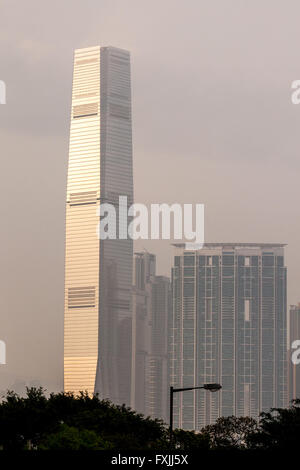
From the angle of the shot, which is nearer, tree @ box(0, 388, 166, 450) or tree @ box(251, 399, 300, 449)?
tree @ box(251, 399, 300, 449)

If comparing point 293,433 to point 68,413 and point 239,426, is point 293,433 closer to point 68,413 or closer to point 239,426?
point 68,413

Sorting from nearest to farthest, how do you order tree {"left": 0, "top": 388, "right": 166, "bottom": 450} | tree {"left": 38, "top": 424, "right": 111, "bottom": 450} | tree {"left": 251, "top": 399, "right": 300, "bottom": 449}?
tree {"left": 38, "top": 424, "right": 111, "bottom": 450} < tree {"left": 251, "top": 399, "right": 300, "bottom": 449} < tree {"left": 0, "top": 388, "right": 166, "bottom": 450}

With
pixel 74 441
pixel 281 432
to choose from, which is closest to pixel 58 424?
pixel 74 441

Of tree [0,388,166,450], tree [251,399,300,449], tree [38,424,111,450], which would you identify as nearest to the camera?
tree [38,424,111,450]

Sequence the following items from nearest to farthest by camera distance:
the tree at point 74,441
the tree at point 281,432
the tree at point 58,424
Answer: the tree at point 74,441, the tree at point 281,432, the tree at point 58,424

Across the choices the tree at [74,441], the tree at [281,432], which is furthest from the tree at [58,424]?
the tree at [281,432]

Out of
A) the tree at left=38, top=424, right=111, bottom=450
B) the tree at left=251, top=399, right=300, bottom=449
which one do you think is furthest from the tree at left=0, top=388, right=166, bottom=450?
the tree at left=251, top=399, right=300, bottom=449

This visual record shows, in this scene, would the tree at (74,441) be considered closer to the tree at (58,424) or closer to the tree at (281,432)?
the tree at (58,424)

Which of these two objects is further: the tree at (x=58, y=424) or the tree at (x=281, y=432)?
the tree at (x=58, y=424)

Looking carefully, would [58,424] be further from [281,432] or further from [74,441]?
[281,432]

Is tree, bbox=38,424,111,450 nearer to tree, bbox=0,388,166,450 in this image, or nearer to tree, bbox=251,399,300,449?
tree, bbox=0,388,166,450
